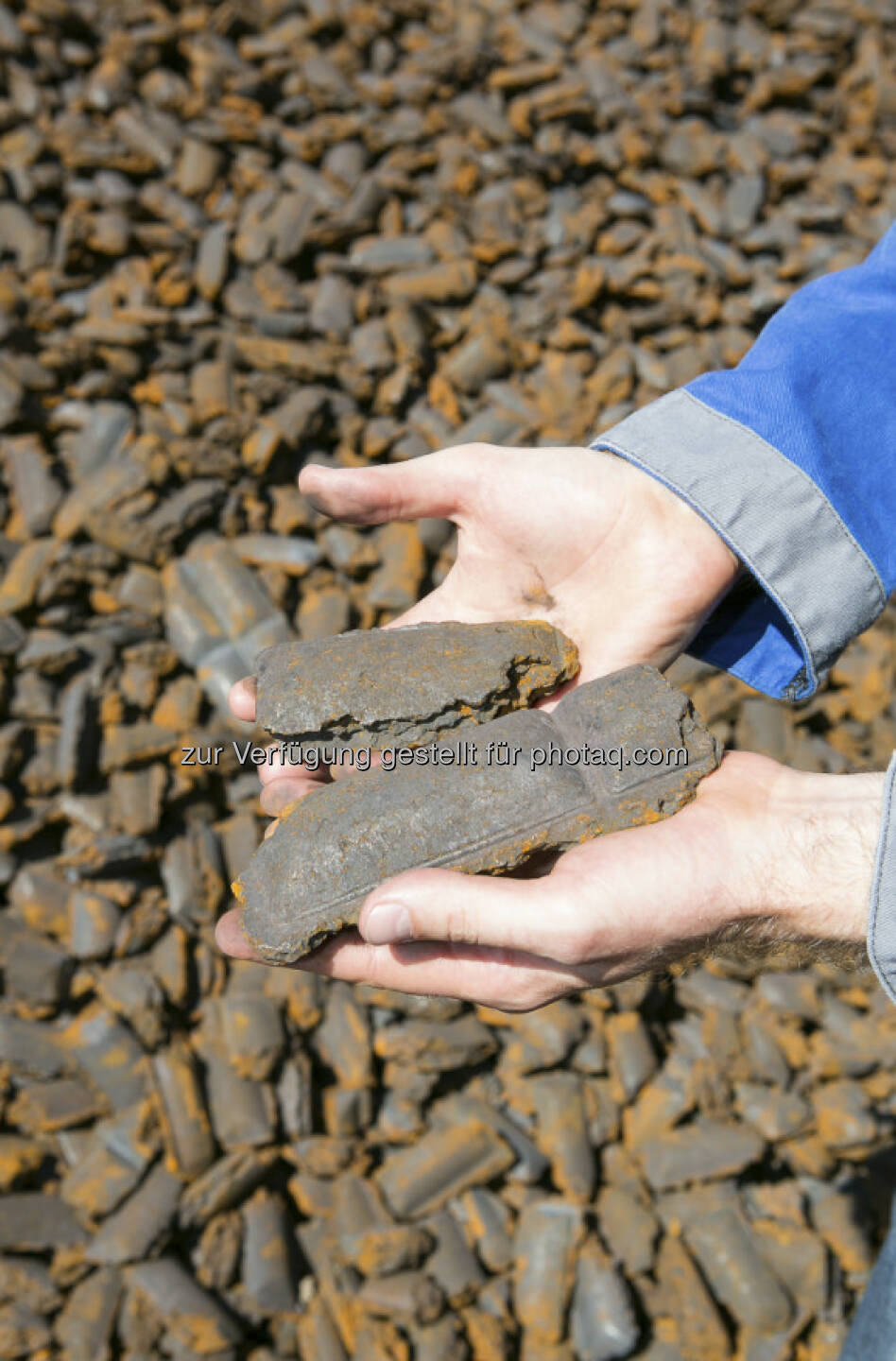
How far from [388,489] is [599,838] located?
0.99 metres

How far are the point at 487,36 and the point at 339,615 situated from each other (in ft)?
12.5

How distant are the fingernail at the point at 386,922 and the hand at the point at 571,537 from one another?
22.7 inches

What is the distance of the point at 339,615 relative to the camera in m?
3.73

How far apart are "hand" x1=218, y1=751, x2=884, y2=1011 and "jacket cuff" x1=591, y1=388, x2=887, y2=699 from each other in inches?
14.0

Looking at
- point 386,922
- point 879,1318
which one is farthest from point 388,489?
point 879,1318

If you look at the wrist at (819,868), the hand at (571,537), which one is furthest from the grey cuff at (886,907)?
the hand at (571,537)

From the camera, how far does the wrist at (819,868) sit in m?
1.93

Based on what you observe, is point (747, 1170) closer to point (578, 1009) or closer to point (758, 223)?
point (578, 1009)

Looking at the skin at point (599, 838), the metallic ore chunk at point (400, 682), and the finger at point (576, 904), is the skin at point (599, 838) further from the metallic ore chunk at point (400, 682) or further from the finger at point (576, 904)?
the metallic ore chunk at point (400, 682)

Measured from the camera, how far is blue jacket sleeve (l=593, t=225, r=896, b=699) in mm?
2168

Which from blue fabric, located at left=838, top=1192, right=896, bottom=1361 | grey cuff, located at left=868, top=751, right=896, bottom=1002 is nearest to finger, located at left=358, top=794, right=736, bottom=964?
grey cuff, located at left=868, top=751, right=896, bottom=1002

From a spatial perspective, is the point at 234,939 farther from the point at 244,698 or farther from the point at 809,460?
the point at 809,460

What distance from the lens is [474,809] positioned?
2047 millimetres

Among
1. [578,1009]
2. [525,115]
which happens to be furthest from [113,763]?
[525,115]
